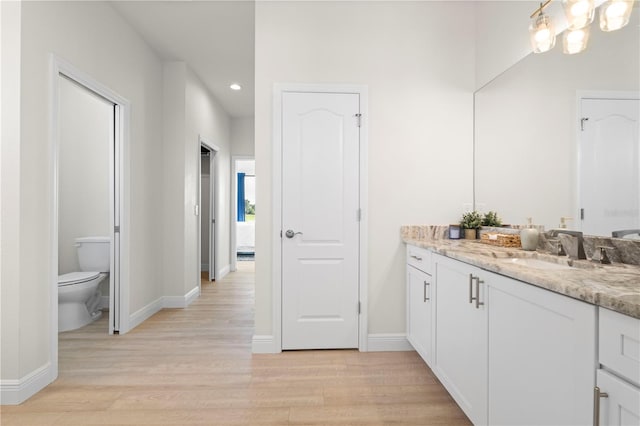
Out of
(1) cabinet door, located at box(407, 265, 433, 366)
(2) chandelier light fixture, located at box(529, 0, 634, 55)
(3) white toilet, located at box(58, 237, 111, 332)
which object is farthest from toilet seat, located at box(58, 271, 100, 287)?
(2) chandelier light fixture, located at box(529, 0, 634, 55)

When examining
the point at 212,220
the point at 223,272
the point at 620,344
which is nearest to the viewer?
the point at 620,344

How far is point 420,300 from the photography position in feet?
7.63

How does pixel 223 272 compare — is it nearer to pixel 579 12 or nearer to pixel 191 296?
pixel 191 296

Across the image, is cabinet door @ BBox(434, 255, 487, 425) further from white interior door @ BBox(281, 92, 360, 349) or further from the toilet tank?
the toilet tank

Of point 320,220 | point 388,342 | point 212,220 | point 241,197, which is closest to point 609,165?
point 320,220

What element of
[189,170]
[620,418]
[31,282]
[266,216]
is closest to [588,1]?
[620,418]

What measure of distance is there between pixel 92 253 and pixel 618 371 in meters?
4.15

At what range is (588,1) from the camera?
1566 mm

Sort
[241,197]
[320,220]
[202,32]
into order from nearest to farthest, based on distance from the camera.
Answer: [320,220]
[202,32]
[241,197]

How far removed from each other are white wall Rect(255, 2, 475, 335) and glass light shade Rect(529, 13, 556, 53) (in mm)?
887

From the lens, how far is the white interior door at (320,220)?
8.56 ft

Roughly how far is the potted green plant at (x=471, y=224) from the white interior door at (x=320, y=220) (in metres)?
0.88

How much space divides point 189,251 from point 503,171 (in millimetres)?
3544

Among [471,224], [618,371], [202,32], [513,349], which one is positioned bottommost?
[513,349]
